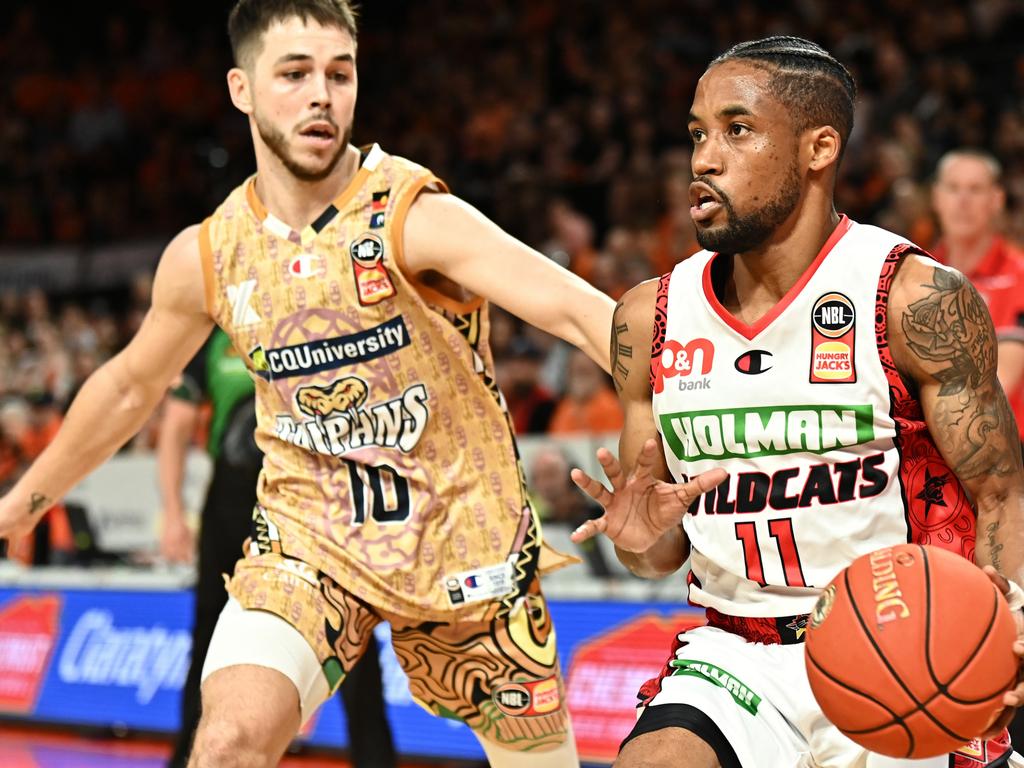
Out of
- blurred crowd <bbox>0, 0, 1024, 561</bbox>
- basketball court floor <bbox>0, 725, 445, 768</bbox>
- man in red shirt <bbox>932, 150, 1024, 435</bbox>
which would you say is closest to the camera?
man in red shirt <bbox>932, 150, 1024, 435</bbox>

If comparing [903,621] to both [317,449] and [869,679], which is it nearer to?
[869,679]

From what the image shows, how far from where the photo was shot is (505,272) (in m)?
4.02

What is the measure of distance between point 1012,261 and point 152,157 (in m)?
14.2

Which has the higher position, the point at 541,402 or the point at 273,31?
the point at 273,31

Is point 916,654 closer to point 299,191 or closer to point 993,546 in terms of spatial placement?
point 993,546

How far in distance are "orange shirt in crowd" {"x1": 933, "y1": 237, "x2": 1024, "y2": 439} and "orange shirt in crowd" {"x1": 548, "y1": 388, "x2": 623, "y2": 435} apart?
10.6 feet

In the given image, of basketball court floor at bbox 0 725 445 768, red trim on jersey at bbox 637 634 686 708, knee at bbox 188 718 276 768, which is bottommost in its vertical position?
basketball court floor at bbox 0 725 445 768

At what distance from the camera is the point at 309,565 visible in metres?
4.05

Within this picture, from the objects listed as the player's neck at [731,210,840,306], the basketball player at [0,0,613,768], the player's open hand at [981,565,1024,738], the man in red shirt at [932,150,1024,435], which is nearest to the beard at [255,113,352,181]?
the basketball player at [0,0,613,768]

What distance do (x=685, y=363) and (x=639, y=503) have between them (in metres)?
0.35

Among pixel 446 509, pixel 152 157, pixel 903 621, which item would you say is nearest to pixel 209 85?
pixel 152 157

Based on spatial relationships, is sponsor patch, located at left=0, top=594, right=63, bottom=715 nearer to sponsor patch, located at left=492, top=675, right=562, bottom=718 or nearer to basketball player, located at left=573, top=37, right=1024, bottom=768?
sponsor patch, located at left=492, top=675, right=562, bottom=718

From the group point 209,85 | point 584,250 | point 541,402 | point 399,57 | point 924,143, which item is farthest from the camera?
point 209,85

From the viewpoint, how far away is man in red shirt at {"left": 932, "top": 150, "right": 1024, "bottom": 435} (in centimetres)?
552
